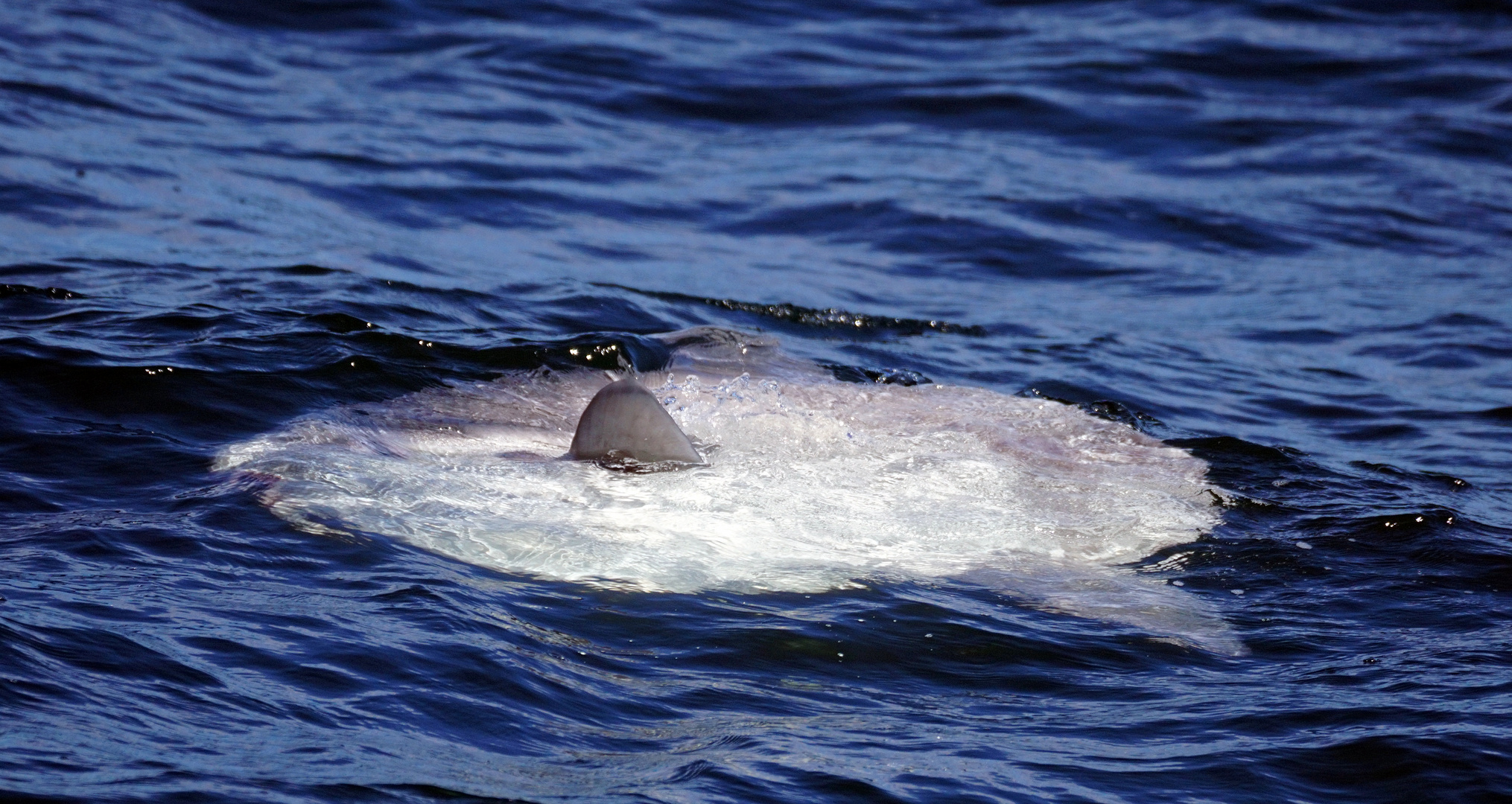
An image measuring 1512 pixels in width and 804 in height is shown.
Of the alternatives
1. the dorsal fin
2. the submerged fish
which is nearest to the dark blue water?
the submerged fish

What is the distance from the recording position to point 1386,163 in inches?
510

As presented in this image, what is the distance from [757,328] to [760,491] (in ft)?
11.0

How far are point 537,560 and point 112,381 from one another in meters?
2.48

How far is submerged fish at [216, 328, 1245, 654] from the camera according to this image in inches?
186

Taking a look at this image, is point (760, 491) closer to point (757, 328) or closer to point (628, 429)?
point (628, 429)

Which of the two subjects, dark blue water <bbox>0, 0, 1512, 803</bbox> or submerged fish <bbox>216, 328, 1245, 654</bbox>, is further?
submerged fish <bbox>216, 328, 1245, 654</bbox>

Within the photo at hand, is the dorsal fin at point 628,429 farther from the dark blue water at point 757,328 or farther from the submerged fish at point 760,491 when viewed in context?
the dark blue water at point 757,328

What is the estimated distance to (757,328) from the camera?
A: 848 centimetres

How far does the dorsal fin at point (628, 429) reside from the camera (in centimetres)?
506

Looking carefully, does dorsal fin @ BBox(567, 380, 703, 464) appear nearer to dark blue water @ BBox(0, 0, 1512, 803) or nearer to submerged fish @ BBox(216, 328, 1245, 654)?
submerged fish @ BBox(216, 328, 1245, 654)

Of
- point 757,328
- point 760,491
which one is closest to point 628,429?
point 760,491

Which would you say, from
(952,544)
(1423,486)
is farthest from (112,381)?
(1423,486)

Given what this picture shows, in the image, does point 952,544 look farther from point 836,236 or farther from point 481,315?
point 836,236

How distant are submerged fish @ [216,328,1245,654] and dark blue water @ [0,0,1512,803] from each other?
6.8 inches
